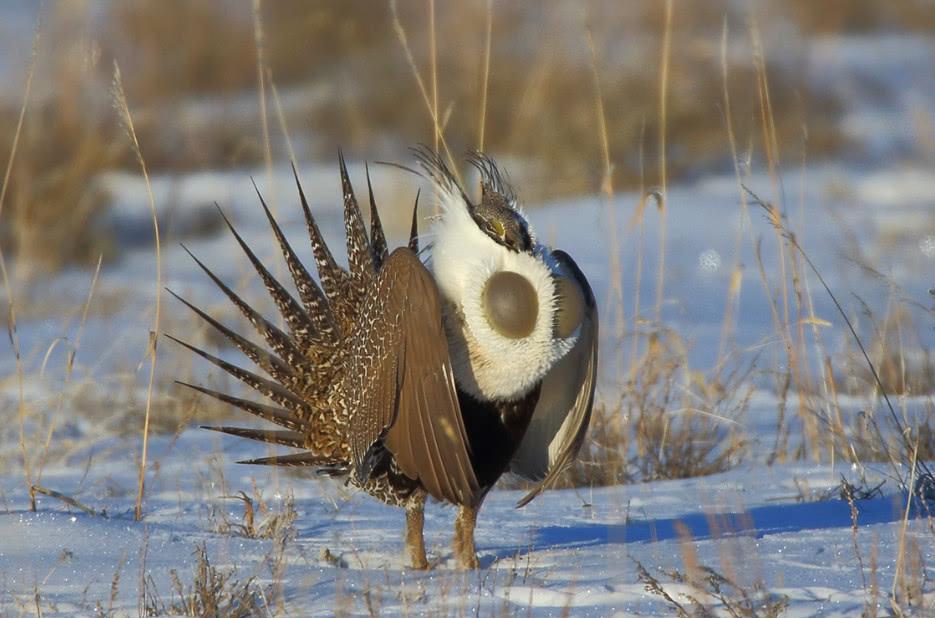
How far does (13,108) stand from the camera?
1064 centimetres

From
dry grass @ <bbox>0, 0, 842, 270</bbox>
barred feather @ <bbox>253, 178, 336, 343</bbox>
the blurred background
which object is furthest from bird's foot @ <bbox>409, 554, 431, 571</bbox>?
dry grass @ <bbox>0, 0, 842, 270</bbox>

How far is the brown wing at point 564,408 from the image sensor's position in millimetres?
2951

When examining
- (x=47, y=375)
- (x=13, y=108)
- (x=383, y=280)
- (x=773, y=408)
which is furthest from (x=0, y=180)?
(x=383, y=280)

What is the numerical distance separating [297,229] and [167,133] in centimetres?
171

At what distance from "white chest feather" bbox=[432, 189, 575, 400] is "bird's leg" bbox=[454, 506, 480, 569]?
272 mm

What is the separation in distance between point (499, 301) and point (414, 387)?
0.25 meters

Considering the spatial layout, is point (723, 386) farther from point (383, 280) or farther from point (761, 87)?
point (383, 280)

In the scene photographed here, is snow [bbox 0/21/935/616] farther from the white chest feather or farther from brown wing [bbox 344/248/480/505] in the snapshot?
the white chest feather

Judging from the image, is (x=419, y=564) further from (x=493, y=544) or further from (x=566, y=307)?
(x=566, y=307)

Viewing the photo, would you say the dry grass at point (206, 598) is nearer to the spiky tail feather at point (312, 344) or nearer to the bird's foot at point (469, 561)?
the bird's foot at point (469, 561)

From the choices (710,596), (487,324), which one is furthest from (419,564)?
(710,596)

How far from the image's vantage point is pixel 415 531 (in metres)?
3.02

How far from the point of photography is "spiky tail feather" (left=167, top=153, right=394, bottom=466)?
3332mm

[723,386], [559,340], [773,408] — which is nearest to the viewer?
[559,340]
